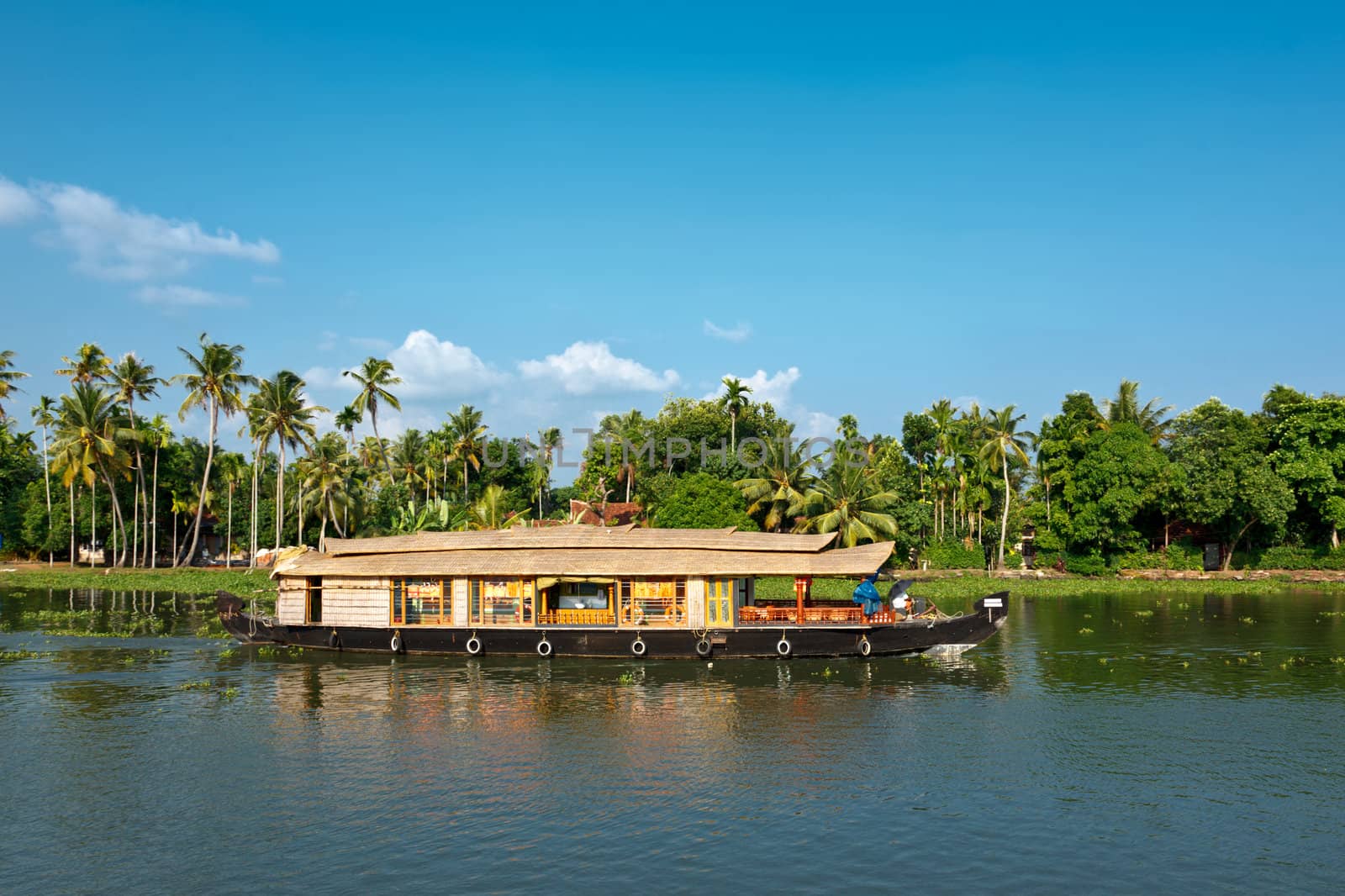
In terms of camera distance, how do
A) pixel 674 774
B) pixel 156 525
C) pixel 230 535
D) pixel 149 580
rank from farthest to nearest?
pixel 230 535, pixel 156 525, pixel 149 580, pixel 674 774

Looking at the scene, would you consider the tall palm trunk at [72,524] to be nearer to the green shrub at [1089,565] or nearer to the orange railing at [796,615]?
the orange railing at [796,615]

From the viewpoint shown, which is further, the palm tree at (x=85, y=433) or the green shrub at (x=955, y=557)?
the green shrub at (x=955, y=557)

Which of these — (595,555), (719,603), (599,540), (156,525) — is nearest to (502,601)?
(595,555)

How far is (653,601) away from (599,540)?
318 cm

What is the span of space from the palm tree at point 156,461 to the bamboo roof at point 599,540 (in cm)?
4536

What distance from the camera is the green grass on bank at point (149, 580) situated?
6103 cm

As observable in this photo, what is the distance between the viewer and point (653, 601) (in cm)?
3381

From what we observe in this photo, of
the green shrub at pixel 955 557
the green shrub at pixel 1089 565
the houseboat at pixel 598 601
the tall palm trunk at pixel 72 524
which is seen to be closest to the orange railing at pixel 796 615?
the houseboat at pixel 598 601

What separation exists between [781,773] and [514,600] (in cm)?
1616

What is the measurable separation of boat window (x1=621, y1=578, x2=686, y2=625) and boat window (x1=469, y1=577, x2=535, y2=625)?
3376 millimetres

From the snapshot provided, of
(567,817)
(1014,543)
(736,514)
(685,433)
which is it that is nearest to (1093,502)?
(1014,543)

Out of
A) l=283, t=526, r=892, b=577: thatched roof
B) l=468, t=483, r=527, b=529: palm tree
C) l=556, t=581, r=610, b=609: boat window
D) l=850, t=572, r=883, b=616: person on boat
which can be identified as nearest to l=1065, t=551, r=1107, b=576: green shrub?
l=468, t=483, r=527, b=529: palm tree

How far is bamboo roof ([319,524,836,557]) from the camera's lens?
114 ft

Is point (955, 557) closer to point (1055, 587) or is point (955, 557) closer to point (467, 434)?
point (1055, 587)
